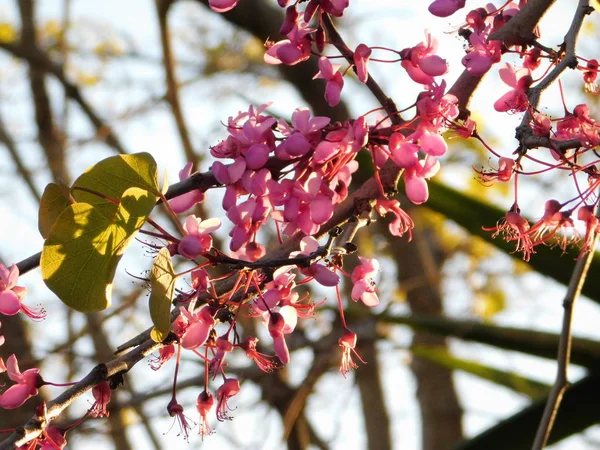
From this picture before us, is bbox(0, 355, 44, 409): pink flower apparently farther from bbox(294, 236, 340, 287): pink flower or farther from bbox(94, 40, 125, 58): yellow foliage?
bbox(94, 40, 125, 58): yellow foliage

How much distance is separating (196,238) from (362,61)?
229mm

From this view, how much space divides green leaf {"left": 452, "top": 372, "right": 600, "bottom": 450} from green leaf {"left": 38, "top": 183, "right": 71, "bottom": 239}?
1351 millimetres

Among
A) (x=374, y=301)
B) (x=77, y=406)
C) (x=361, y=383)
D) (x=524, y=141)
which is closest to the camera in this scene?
(x=524, y=141)

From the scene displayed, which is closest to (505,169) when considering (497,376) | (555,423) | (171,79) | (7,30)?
(555,423)

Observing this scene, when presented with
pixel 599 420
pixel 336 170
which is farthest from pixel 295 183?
pixel 599 420

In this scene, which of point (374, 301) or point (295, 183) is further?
point (374, 301)

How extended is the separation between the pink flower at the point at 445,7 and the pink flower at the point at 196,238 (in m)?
0.31

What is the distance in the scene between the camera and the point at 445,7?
822mm

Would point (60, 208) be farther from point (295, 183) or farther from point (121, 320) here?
point (121, 320)

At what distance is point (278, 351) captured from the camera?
769 millimetres

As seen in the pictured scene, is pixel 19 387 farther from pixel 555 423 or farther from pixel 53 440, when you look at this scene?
pixel 555 423

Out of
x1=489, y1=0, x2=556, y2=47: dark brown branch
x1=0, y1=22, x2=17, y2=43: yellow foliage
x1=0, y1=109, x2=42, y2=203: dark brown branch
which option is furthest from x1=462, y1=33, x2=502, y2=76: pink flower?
x1=0, y1=22, x2=17, y2=43: yellow foliage

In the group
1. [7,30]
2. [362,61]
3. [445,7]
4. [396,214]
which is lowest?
[396,214]

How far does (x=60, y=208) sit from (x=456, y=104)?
40cm
